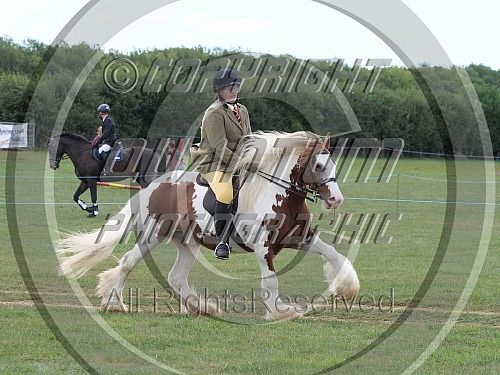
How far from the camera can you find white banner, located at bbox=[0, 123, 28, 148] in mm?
37938

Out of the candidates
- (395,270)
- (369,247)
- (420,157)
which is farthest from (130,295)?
(420,157)

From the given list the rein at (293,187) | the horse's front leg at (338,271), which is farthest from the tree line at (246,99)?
the horse's front leg at (338,271)

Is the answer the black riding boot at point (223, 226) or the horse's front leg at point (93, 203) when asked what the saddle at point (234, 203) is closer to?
the black riding boot at point (223, 226)

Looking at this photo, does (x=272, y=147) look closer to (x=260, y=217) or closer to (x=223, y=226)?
(x=260, y=217)

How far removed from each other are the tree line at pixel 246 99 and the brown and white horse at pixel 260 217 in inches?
972

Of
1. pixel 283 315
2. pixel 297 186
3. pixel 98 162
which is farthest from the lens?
pixel 98 162

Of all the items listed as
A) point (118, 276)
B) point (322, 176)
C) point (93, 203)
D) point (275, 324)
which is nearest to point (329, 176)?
point (322, 176)

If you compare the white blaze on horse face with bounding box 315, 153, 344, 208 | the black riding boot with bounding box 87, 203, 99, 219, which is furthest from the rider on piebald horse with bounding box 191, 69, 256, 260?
the black riding boot with bounding box 87, 203, 99, 219

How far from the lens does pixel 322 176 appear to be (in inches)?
302

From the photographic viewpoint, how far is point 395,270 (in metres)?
11.1

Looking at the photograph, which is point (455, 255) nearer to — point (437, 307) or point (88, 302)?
point (437, 307)

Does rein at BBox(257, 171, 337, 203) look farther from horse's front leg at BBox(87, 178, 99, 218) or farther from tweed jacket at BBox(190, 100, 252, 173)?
horse's front leg at BBox(87, 178, 99, 218)

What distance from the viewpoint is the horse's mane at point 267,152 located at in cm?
788

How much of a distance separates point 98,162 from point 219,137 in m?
11.0
